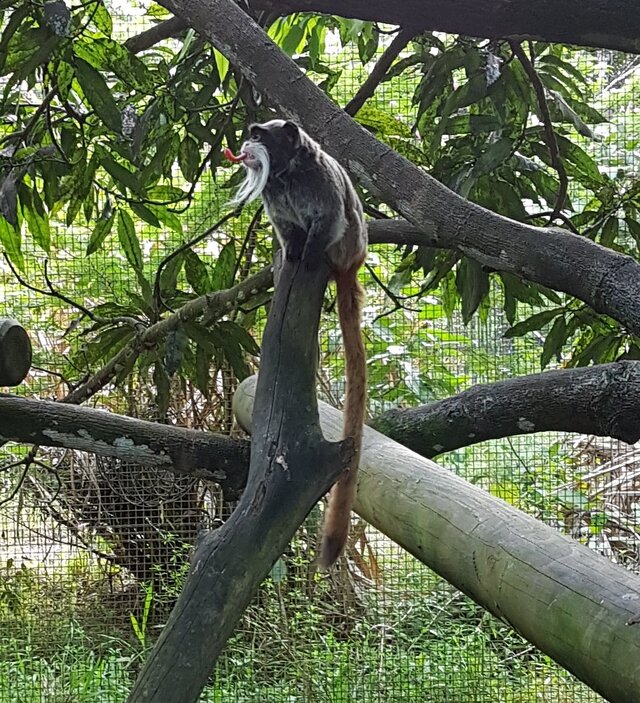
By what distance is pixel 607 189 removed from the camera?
2020mm

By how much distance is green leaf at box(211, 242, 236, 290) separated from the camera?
229cm

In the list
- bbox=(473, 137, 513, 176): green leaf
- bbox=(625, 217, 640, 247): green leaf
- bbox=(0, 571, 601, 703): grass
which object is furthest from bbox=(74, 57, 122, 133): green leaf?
bbox=(0, 571, 601, 703): grass

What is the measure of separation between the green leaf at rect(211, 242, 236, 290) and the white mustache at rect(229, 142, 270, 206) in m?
0.59

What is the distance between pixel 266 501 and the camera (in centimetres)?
104

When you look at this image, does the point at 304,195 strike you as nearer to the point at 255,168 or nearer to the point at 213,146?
the point at 255,168

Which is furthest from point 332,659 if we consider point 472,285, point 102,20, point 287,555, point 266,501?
point 102,20

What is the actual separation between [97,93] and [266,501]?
0.98m

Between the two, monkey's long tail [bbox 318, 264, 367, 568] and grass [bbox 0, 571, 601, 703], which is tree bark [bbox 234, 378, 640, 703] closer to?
monkey's long tail [bbox 318, 264, 367, 568]

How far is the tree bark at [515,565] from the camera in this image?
1.04 metres

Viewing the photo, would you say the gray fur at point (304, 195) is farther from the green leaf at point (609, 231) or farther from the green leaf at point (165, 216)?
the green leaf at point (609, 231)

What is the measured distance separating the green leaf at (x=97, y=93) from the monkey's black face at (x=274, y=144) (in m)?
0.26

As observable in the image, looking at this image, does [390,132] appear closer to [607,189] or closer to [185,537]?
[607,189]

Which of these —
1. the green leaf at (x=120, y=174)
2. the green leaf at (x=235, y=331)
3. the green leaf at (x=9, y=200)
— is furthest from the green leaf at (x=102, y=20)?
the green leaf at (x=235, y=331)

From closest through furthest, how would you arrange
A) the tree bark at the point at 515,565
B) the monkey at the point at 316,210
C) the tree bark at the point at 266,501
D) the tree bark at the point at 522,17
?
the tree bark at the point at 266,501 → the tree bark at the point at 515,565 → the tree bark at the point at 522,17 → the monkey at the point at 316,210
